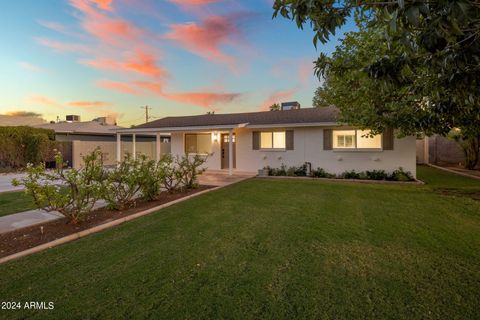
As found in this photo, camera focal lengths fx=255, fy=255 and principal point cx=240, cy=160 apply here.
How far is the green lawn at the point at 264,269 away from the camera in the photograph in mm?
2443

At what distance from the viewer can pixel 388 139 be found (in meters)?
11.0

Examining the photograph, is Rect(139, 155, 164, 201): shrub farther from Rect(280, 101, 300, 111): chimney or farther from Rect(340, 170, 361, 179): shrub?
Rect(280, 101, 300, 111): chimney

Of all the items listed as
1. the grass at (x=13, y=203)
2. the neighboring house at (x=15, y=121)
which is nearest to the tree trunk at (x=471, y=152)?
the grass at (x=13, y=203)

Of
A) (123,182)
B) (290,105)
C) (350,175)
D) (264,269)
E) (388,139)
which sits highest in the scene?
(290,105)

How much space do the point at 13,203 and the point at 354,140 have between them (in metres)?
12.5

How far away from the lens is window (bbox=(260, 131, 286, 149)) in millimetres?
13070

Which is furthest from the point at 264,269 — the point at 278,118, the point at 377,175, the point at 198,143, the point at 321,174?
the point at 198,143

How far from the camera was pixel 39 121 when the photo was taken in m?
29.8

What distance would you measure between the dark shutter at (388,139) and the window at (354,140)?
0.23 meters

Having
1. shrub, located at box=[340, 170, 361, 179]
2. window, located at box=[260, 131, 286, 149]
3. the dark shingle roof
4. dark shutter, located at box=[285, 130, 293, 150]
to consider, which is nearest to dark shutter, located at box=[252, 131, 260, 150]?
window, located at box=[260, 131, 286, 149]

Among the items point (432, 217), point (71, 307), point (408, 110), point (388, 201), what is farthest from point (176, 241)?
point (408, 110)

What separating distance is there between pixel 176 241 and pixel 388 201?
578 centimetres

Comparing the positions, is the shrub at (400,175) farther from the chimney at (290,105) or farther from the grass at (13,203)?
the grass at (13,203)

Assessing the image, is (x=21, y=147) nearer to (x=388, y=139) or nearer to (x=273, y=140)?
(x=273, y=140)
